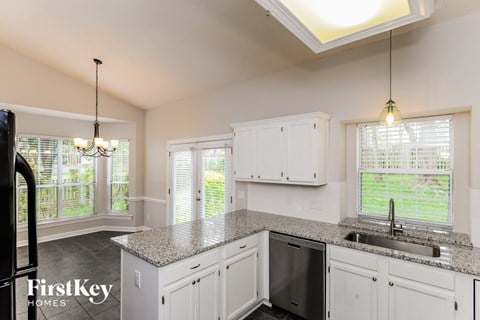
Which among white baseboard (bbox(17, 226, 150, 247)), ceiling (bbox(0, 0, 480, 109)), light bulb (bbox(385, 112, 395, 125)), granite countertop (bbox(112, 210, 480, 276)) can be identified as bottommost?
white baseboard (bbox(17, 226, 150, 247))

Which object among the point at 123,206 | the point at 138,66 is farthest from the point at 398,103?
the point at 123,206

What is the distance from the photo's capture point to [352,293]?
2320 millimetres

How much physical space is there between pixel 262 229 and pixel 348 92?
6.26 ft

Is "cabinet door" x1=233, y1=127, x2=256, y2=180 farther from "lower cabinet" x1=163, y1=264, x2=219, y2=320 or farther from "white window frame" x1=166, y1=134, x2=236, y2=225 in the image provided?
"lower cabinet" x1=163, y1=264, x2=219, y2=320

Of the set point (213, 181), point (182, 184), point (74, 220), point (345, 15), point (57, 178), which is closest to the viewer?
point (345, 15)

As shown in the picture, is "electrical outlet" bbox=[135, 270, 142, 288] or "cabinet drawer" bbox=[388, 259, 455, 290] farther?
"electrical outlet" bbox=[135, 270, 142, 288]

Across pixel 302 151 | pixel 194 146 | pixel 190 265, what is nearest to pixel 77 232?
pixel 194 146

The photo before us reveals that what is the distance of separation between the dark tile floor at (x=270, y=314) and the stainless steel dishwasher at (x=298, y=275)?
9cm

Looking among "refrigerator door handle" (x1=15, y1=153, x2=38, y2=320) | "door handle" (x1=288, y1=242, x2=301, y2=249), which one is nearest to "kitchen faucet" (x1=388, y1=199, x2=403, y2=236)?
"door handle" (x1=288, y1=242, x2=301, y2=249)

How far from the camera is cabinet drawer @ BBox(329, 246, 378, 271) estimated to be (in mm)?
2213

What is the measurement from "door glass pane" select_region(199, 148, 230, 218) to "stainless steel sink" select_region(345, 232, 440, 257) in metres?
2.08

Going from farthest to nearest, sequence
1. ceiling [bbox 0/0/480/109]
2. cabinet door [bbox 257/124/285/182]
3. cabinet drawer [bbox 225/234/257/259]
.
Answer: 1. cabinet door [bbox 257/124/285/182]
2. ceiling [bbox 0/0/480/109]
3. cabinet drawer [bbox 225/234/257/259]

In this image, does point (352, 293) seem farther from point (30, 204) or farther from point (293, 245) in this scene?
point (30, 204)

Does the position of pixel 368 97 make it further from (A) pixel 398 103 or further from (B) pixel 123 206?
(B) pixel 123 206
